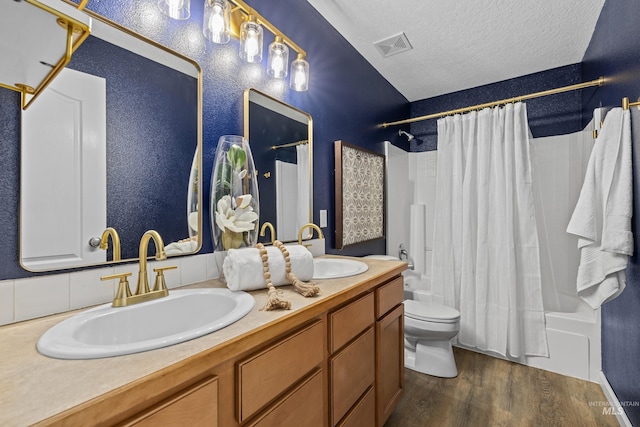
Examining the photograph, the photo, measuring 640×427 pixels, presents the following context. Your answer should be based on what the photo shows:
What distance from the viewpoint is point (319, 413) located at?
0.99 metres

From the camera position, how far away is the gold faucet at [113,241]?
900 millimetres

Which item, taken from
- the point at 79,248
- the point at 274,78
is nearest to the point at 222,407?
the point at 79,248

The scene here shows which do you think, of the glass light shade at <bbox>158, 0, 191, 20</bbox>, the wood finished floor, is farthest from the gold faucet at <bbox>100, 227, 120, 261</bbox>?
the wood finished floor

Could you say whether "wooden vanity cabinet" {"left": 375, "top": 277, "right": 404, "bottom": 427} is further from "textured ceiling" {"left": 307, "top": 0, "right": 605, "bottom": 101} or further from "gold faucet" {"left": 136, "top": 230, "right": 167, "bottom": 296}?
"textured ceiling" {"left": 307, "top": 0, "right": 605, "bottom": 101}

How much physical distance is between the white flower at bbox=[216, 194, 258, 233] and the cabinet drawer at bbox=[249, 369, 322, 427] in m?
0.62

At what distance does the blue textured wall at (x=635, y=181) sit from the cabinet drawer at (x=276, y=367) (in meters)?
1.57

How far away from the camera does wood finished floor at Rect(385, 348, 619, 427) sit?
1675 millimetres

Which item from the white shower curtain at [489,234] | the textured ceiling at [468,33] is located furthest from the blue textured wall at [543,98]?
the white shower curtain at [489,234]

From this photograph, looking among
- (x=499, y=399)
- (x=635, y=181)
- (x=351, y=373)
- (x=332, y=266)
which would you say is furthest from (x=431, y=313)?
A: (x=635, y=181)

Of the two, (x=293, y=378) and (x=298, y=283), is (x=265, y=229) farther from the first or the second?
(x=293, y=378)

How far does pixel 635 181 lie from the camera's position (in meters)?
1.41

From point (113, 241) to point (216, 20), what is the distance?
0.93 metres

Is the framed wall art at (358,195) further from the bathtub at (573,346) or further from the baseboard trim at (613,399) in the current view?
the baseboard trim at (613,399)

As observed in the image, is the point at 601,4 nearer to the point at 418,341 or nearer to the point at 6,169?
the point at 418,341
